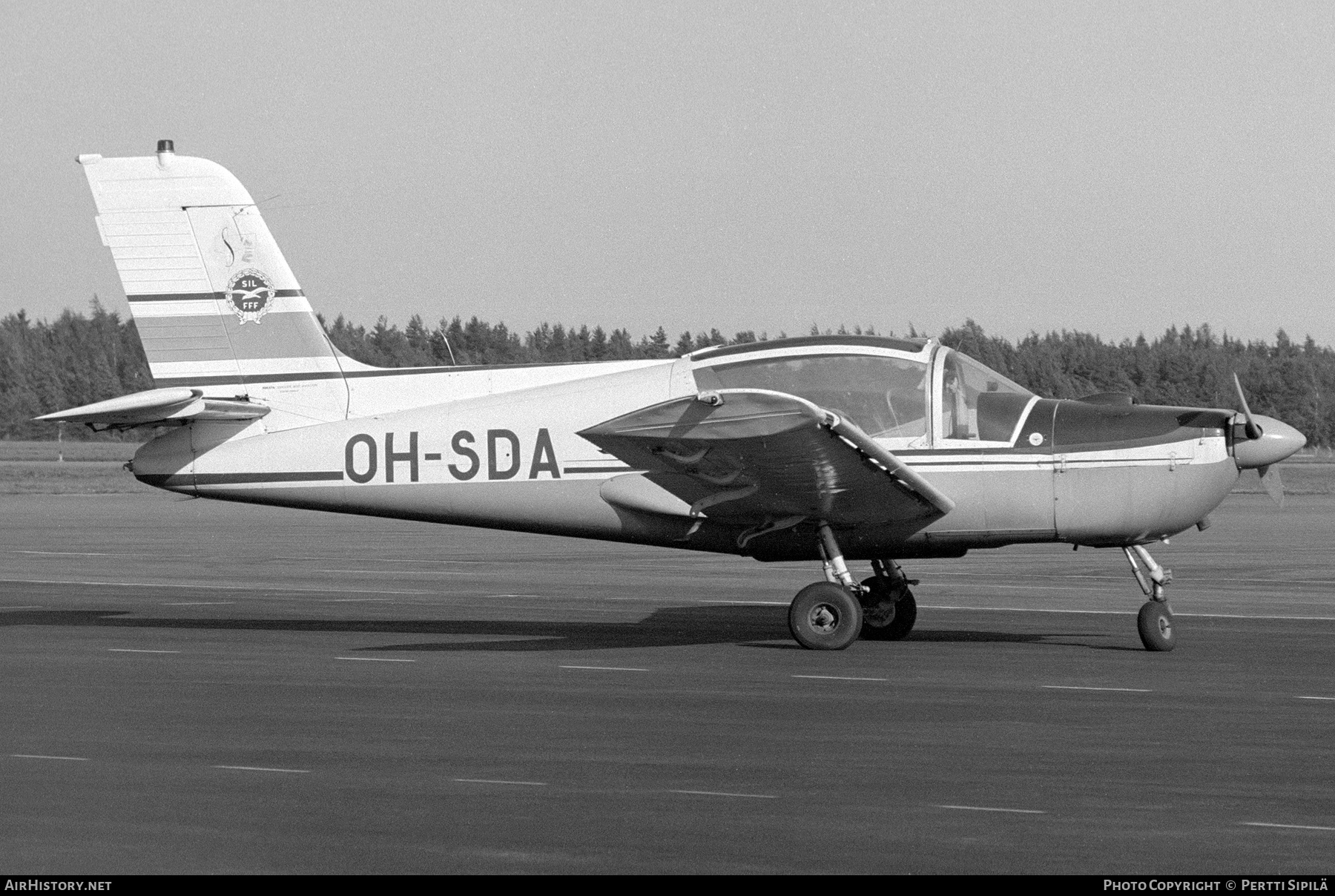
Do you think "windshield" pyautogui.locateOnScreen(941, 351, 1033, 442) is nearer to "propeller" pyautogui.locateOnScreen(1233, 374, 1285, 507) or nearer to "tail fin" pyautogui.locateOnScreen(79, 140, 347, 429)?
"propeller" pyautogui.locateOnScreen(1233, 374, 1285, 507)

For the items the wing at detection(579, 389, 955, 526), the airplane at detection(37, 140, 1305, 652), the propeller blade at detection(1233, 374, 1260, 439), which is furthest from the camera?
the airplane at detection(37, 140, 1305, 652)

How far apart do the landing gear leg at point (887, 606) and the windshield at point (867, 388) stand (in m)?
1.35

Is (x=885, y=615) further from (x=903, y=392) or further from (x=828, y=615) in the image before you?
(x=903, y=392)

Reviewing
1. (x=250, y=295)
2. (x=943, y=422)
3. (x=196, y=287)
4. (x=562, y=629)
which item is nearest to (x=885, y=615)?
(x=943, y=422)

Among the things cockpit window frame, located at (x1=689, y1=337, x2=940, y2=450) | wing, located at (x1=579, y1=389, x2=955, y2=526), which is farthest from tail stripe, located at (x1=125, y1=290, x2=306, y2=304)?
cockpit window frame, located at (x1=689, y1=337, x2=940, y2=450)

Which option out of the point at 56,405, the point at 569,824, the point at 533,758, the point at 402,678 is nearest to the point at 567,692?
the point at 402,678

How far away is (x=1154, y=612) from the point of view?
11883 mm

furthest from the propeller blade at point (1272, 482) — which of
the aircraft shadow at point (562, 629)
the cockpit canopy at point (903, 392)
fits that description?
the cockpit canopy at point (903, 392)

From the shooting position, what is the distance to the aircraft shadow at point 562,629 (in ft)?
41.1

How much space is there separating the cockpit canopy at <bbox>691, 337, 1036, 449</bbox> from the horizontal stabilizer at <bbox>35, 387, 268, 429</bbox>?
14.7 feet

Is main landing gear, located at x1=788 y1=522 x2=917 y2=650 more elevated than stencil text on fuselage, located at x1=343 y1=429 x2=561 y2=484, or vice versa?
stencil text on fuselage, located at x1=343 y1=429 x2=561 y2=484

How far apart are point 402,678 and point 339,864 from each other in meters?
4.91

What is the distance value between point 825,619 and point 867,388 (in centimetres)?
181

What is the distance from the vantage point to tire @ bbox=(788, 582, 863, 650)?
1189cm
